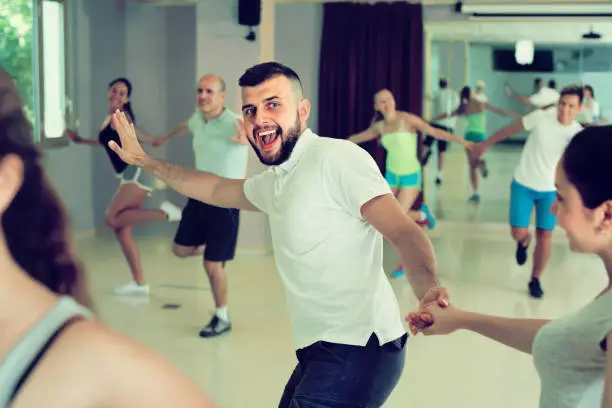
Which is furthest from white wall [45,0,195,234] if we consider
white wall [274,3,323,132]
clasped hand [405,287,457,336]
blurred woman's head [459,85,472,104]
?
clasped hand [405,287,457,336]

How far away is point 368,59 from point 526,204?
9.56ft

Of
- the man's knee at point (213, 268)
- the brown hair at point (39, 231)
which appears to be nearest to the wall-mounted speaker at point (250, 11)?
the man's knee at point (213, 268)

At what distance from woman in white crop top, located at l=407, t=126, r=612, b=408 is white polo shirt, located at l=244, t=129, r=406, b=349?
58 centimetres

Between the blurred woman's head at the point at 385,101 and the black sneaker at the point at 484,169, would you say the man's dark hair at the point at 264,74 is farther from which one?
the black sneaker at the point at 484,169

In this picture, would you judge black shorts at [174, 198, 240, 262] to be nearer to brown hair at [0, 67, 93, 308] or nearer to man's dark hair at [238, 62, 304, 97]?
man's dark hair at [238, 62, 304, 97]

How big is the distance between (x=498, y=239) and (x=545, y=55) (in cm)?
228

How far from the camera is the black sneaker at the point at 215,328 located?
449 cm

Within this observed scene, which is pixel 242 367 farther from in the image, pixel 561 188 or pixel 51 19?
pixel 51 19

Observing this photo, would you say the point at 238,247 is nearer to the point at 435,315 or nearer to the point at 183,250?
the point at 183,250

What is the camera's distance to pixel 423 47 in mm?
7973

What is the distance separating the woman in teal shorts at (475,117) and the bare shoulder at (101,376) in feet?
27.6

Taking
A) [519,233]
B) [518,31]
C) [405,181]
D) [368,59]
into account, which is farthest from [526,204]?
[518,31]

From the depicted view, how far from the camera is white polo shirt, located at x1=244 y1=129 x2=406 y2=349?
6.26 feet

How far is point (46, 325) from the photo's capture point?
2.42ft
